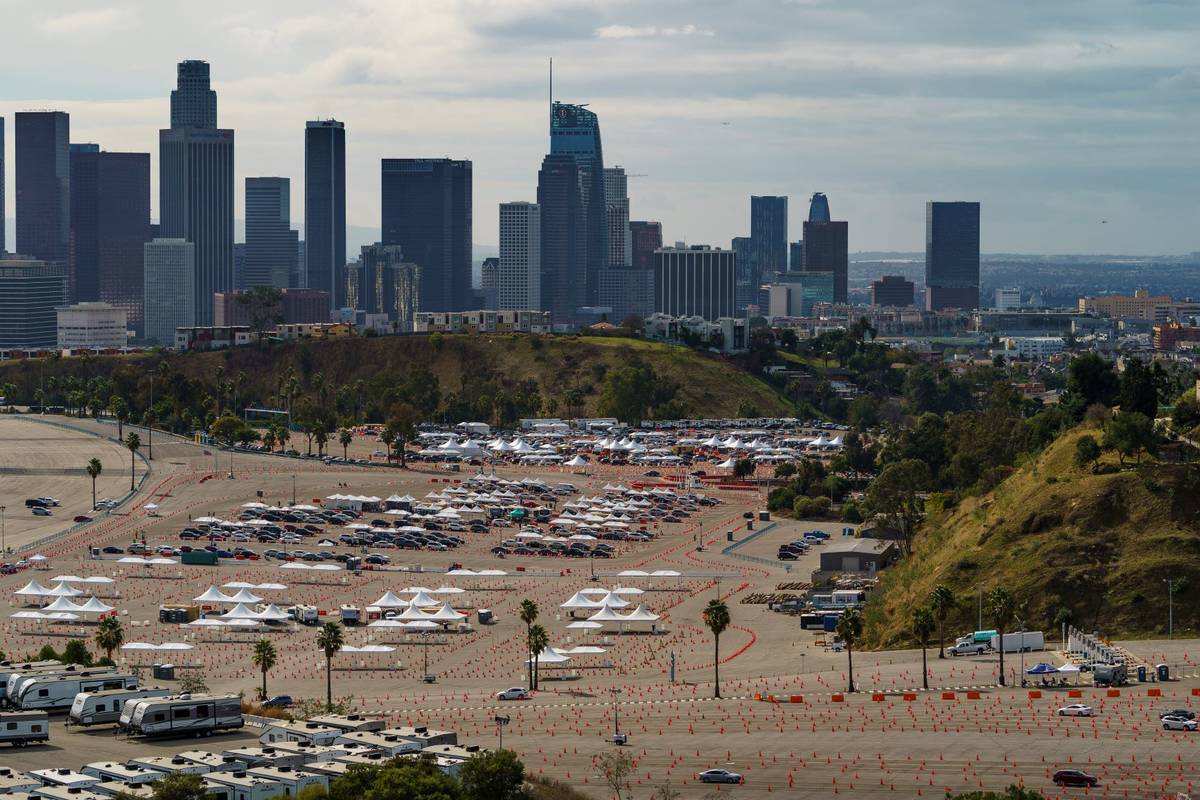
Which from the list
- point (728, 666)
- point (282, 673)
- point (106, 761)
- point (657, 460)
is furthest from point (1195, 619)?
point (657, 460)

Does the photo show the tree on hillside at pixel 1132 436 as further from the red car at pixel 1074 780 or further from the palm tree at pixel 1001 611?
the red car at pixel 1074 780

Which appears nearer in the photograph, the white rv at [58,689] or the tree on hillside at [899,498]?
the white rv at [58,689]

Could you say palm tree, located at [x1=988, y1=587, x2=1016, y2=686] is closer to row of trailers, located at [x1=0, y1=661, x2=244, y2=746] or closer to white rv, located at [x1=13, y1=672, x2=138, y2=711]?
row of trailers, located at [x1=0, y1=661, x2=244, y2=746]

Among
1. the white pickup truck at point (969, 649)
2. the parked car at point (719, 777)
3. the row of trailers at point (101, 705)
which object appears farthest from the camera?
the white pickup truck at point (969, 649)

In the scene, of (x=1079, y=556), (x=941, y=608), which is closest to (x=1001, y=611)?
(x=941, y=608)

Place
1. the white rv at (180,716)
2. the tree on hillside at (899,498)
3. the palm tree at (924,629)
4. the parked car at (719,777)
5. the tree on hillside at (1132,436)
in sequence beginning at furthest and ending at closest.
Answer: the tree on hillside at (899,498), the tree on hillside at (1132,436), the palm tree at (924,629), the white rv at (180,716), the parked car at (719,777)

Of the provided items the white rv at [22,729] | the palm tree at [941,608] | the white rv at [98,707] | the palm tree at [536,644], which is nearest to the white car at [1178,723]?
the palm tree at [941,608]

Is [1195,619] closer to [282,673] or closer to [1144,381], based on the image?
[1144,381]

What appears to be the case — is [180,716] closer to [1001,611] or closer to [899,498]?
[1001,611]
